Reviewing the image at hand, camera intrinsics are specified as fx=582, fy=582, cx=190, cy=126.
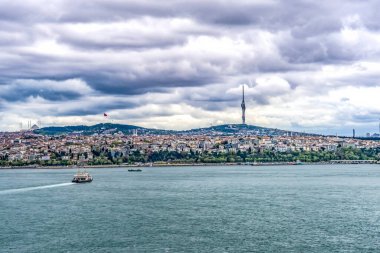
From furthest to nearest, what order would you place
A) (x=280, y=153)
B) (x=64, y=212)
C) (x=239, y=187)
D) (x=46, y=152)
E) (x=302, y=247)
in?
(x=280, y=153)
(x=46, y=152)
(x=239, y=187)
(x=64, y=212)
(x=302, y=247)

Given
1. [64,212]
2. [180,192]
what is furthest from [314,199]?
[64,212]

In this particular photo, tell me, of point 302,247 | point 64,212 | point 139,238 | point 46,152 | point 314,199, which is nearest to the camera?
point 302,247

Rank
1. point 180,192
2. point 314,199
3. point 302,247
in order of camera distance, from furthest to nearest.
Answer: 1. point 180,192
2. point 314,199
3. point 302,247

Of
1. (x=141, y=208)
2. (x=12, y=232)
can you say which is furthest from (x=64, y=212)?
(x=12, y=232)

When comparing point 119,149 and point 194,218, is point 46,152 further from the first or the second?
point 194,218

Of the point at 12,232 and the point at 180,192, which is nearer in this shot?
the point at 12,232

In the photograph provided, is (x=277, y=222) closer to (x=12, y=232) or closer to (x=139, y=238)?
(x=139, y=238)
